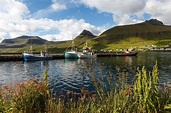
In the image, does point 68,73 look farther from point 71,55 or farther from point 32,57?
point 71,55

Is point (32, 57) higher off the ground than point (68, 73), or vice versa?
point (32, 57)

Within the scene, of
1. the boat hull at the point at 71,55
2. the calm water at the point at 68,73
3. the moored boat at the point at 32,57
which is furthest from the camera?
the boat hull at the point at 71,55

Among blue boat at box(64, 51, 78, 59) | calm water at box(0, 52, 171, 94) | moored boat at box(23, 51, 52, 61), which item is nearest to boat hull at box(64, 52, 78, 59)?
blue boat at box(64, 51, 78, 59)

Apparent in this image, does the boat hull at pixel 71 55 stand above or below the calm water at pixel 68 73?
above

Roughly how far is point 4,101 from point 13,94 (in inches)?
21.5

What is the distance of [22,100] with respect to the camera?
8883mm

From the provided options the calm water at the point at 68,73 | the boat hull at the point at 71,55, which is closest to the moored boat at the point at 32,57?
the boat hull at the point at 71,55

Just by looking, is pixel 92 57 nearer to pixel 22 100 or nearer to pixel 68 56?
pixel 68 56

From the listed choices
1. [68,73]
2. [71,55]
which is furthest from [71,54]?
[68,73]

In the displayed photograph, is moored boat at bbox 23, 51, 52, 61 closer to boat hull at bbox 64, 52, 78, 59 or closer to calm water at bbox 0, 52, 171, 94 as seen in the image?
boat hull at bbox 64, 52, 78, 59

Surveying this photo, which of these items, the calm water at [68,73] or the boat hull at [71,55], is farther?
the boat hull at [71,55]

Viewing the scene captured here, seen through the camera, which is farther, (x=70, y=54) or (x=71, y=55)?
(x=70, y=54)

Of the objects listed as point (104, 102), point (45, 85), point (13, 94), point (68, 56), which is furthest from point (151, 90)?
point (68, 56)

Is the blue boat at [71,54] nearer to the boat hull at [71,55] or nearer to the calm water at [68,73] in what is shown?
the boat hull at [71,55]
